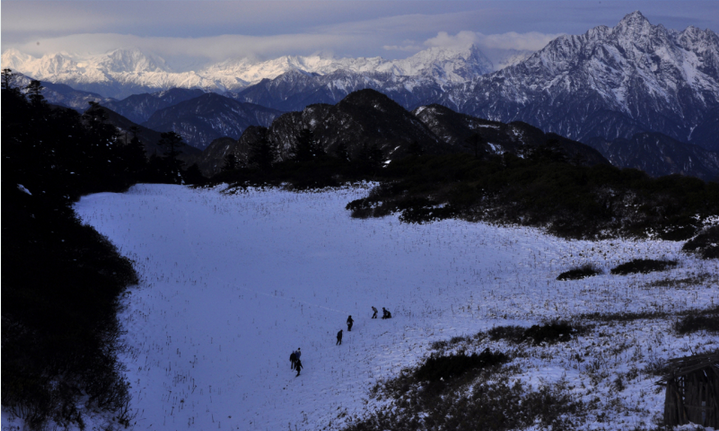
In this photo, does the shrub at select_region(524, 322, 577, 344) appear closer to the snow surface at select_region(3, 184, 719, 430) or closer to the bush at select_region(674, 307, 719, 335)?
the snow surface at select_region(3, 184, 719, 430)

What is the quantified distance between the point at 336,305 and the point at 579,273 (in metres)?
14.7

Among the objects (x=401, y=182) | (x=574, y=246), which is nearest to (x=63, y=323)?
(x=574, y=246)

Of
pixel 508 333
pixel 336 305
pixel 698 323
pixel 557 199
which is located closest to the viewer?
pixel 698 323

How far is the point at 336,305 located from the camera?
80.8 feet

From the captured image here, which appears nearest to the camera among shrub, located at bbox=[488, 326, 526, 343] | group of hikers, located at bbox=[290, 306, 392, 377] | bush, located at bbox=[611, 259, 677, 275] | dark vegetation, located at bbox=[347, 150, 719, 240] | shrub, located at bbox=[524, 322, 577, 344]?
shrub, located at bbox=[524, 322, 577, 344]

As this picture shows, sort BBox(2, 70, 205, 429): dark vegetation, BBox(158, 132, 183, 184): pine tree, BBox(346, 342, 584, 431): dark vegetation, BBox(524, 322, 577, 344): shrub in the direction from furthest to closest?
1. BBox(158, 132, 183, 184): pine tree
2. BBox(524, 322, 577, 344): shrub
3. BBox(2, 70, 205, 429): dark vegetation
4. BBox(346, 342, 584, 431): dark vegetation

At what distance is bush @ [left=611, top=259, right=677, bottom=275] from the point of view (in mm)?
24203

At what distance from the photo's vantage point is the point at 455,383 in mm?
14070

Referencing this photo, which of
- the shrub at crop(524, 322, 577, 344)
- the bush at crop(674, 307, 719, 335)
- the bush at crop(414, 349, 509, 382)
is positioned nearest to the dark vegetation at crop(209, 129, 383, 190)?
the shrub at crop(524, 322, 577, 344)

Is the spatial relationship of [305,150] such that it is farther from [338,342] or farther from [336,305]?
[338,342]

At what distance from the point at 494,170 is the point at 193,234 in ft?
108

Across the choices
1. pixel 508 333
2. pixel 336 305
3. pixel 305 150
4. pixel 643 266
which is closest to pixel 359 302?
A: pixel 336 305

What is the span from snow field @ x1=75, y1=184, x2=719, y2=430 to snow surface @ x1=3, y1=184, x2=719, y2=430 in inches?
3.3

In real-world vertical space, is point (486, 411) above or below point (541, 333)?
above
